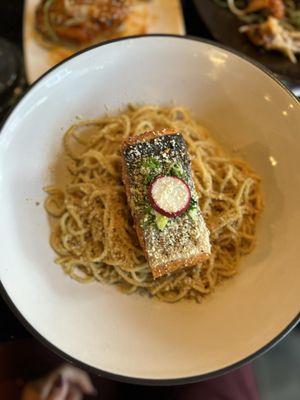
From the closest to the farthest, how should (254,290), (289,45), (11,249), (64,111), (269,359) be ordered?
(11,249) < (254,290) < (64,111) < (269,359) < (289,45)

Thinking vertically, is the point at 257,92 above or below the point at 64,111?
above

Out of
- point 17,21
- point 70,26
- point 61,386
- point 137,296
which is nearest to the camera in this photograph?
point 137,296

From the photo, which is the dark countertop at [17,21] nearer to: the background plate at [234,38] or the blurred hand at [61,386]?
the background plate at [234,38]

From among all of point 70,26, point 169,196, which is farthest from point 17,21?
point 169,196

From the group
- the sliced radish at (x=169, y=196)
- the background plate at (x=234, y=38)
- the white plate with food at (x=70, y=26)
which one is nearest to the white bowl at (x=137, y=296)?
the sliced radish at (x=169, y=196)

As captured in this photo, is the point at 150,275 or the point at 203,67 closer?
the point at 150,275

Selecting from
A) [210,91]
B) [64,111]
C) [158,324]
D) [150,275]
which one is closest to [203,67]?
[210,91]

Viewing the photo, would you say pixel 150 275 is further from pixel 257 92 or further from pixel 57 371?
pixel 257 92

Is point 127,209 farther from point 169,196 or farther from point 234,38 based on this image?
point 234,38
